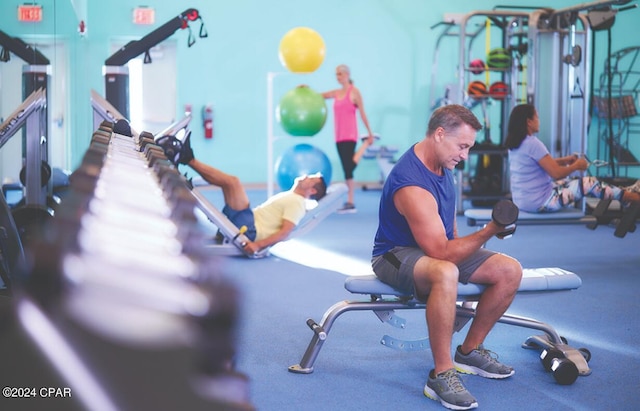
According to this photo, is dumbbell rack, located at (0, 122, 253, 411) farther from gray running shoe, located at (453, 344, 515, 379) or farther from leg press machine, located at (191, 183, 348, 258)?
leg press machine, located at (191, 183, 348, 258)

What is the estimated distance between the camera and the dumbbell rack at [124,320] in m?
0.53

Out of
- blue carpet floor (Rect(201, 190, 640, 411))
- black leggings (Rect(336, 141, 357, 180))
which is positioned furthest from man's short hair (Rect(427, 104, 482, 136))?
black leggings (Rect(336, 141, 357, 180))

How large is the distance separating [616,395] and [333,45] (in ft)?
28.3

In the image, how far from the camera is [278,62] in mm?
10609

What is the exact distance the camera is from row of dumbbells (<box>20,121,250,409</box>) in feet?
1.80

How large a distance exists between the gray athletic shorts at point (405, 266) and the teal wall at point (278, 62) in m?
7.65

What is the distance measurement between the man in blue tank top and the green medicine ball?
530cm

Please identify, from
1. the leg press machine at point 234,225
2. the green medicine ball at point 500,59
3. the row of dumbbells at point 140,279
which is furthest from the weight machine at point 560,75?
the row of dumbbells at point 140,279

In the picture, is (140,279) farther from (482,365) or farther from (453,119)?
(482,365)

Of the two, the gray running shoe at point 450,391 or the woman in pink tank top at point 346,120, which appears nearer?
the gray running shoe at point 450,391

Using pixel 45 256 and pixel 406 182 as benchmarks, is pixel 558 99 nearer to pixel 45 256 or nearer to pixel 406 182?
pixel 406 182

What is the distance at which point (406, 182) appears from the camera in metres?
2.80

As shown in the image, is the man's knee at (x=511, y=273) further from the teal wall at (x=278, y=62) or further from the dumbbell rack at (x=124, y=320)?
the teal wall at (x=278, y=62)

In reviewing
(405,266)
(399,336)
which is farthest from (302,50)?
(405,266)
